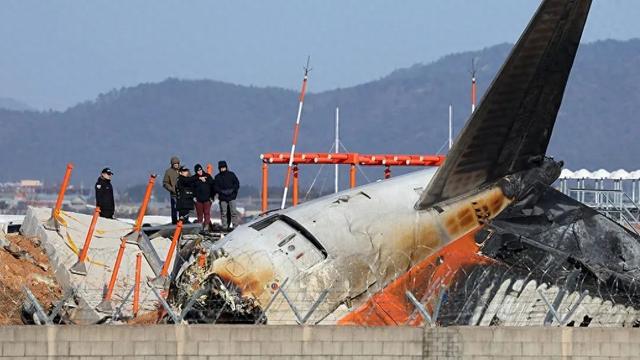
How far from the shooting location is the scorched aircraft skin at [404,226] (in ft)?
96.5

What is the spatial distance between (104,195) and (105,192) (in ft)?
0.41

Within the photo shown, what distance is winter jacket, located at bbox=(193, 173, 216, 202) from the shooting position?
39781mm

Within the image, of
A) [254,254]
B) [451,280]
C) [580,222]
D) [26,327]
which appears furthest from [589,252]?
[26,327]

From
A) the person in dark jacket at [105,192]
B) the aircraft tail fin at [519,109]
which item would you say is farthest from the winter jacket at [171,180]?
the aircraft tail fin at [519,109]

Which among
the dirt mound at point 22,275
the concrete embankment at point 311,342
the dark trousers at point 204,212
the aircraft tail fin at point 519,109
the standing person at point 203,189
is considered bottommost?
the dirt mound at point 22,275

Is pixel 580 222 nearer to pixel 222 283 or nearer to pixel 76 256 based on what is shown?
pixel 222 283

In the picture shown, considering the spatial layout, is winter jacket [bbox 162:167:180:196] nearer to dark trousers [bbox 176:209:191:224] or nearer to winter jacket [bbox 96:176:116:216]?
dark trousers [bbox 176:209:191:224]

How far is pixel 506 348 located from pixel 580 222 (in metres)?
7.22

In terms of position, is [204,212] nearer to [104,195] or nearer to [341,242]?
[104,195]

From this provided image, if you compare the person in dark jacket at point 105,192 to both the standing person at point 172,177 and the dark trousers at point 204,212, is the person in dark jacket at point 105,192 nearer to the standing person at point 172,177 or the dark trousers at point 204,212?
the standing person at point 172,177

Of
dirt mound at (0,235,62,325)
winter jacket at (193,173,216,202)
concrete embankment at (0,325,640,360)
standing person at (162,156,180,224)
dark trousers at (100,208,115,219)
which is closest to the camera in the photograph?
concrete embankment at (0,325,640,360)

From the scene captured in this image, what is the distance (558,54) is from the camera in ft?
99.1

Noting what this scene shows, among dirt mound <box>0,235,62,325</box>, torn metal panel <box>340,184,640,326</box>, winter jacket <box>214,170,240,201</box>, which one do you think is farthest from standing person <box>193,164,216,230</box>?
torn metal panel <box>340,184,640,326</box>

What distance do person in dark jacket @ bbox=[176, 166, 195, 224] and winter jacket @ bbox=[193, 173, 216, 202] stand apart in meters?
0.45
